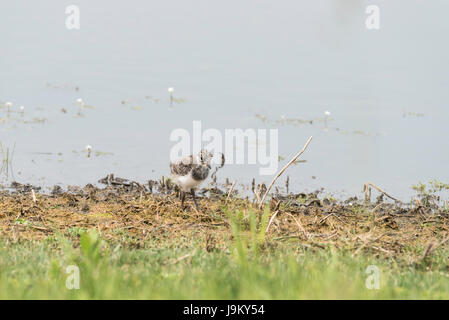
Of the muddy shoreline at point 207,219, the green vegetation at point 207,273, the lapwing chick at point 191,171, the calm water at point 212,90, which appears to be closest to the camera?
the green vegetation at point 207,273

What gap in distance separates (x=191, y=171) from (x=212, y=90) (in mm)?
10145

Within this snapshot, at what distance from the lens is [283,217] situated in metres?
10.3

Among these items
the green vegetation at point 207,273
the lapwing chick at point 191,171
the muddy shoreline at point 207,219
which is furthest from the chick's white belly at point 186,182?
the green vegetation at point 207,273

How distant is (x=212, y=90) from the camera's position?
20516mm

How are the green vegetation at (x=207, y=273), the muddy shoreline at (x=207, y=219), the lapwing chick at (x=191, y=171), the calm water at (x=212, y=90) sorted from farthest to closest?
the calm water at (x=212, y=90) < the lapwing chick at (x=191, y=171) < the muddy shoreline at (x=207, y=219) < the green vegetation at (x=207, y=273)

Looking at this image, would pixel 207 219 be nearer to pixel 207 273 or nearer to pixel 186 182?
pixel 186 182

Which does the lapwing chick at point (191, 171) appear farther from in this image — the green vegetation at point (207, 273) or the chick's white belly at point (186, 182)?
the green vegetation at point (207, 273)

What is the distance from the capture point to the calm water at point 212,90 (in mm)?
15023

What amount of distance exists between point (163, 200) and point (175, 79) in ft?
35.9

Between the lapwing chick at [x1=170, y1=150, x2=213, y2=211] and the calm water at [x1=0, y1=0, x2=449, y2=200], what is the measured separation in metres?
3.02

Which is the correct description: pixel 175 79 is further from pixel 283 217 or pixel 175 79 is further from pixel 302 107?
pixel 283 217

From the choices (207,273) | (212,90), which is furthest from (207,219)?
(212,90)

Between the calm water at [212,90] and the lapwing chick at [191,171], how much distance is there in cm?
302
